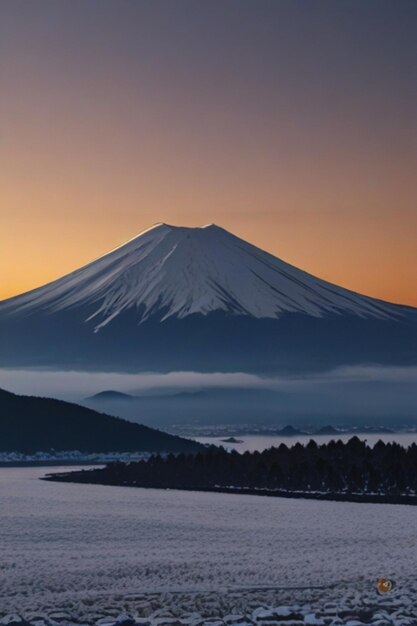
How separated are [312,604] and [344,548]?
54.2 feet

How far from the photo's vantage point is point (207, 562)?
163 ft

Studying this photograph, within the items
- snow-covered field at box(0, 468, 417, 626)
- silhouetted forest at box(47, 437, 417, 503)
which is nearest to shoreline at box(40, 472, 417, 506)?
silhouetted forest at box(47, 437, 417, 503)

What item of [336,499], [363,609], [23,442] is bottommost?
[363,609]

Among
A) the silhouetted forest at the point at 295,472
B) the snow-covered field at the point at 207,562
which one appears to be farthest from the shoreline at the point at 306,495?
the snow-covered field at the point at 207,562

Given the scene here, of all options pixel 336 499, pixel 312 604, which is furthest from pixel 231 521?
pixel 312 604

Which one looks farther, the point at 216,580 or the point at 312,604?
the point at 216,580

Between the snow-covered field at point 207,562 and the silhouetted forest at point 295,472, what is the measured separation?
47.0 ft

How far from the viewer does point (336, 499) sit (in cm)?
8888

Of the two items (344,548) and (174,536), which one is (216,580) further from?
(174,536)

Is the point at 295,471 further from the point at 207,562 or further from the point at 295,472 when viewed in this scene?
the point at 207,562

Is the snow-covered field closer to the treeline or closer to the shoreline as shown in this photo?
the shoreline

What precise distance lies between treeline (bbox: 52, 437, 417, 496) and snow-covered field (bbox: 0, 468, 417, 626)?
14.5m

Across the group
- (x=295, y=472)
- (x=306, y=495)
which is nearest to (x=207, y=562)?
(x=306, y=495)

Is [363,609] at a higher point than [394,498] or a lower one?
lower
